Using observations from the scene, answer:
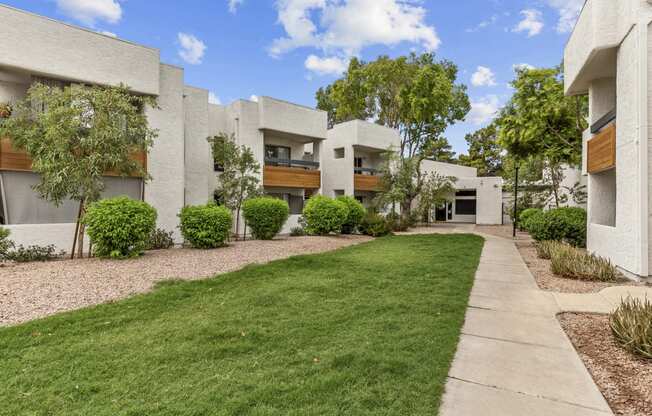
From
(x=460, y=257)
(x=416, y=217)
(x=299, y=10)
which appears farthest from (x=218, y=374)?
(x=416, y=217)

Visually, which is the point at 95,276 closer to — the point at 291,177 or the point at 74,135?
the point at 74,135

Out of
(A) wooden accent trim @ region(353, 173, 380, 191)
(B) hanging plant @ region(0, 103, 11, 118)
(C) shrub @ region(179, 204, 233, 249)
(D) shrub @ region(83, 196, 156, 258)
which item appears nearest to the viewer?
(D) shrub @ region(83, 196, 156, 258)

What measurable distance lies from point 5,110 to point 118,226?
18.3 ft

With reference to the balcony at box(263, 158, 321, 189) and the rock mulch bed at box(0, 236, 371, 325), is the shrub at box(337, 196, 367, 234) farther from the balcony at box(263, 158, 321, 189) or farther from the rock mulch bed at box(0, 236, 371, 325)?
the rock mulch bed at box(0, 236, 371, 325)

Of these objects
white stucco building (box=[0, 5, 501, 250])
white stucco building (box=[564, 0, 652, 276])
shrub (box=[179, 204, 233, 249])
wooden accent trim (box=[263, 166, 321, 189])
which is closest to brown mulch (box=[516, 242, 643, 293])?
white stucco building (box=[564, 0, 652, 276])

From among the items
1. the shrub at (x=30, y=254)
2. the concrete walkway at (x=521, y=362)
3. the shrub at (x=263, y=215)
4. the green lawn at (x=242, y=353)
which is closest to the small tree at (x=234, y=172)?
the shrub at (x=263, y=215)

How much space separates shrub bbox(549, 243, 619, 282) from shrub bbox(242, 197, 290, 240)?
32.8 ft

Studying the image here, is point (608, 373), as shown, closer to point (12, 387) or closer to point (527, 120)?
point (12, 387)

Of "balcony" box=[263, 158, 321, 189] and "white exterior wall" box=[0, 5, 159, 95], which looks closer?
"white exterior wall" box=[0, 5, 159, 95]

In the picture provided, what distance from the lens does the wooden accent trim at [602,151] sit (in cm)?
840

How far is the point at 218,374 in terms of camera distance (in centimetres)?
330

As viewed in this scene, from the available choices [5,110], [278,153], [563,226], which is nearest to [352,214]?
[278,153]

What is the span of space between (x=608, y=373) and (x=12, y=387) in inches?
232

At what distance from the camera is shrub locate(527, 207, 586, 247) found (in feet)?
38.7
